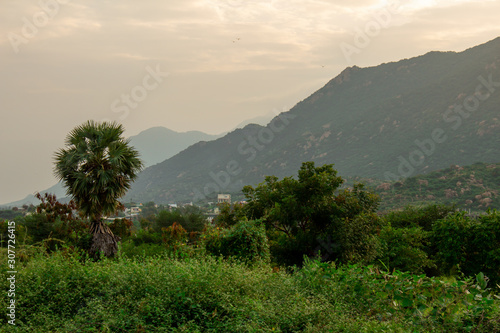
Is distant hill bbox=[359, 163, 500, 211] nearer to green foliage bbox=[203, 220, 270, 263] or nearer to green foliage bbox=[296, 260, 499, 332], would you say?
green foliage bbox=[203, 220, 270, 263]

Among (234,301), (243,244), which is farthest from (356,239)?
(234,301)

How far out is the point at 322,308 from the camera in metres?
5.94

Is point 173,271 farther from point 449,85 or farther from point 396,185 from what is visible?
point 449,85

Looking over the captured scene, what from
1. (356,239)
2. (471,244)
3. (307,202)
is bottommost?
(471,244)

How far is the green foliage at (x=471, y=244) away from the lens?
14164 millimetres

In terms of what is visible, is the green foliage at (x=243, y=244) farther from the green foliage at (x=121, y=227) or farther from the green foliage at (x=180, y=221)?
the green foliage at (x=180, y=221)

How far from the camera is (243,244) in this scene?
11039 millimetres

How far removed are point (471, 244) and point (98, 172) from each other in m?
14.4

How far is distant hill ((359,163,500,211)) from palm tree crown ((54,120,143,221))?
36.2 meters

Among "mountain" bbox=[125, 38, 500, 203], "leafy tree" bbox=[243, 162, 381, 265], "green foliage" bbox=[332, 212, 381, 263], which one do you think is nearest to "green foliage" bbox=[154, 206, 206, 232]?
"leafy tree" bbox=[243, 162, 381, 265]

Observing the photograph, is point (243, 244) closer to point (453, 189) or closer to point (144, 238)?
point (144, 238)

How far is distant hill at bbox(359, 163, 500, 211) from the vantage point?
1882 inches

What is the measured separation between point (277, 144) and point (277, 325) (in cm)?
11758

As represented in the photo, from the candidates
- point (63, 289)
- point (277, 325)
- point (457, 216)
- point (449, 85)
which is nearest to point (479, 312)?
point (277, 325)
